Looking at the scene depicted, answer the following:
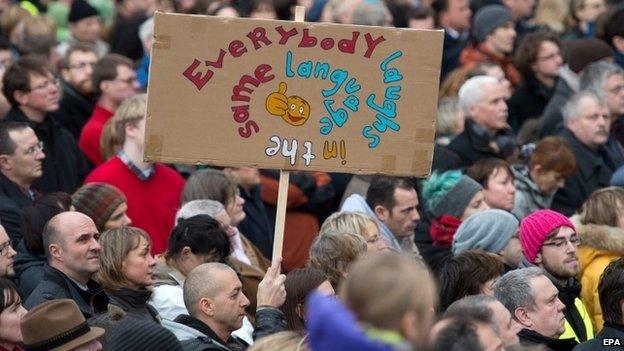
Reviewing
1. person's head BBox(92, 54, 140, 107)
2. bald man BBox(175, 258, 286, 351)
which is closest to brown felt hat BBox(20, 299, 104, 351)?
bald man BBox(175, 258, 286, 351)

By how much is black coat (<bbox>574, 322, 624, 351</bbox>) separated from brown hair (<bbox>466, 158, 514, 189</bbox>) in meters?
3.08

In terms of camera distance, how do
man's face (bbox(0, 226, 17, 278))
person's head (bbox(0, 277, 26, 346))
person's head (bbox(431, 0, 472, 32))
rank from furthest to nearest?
person's head (bbox(431, 0, 472, 32)) → man's face (bbox(0, 226, 17, 278)) → person's head (bbox(0, 277, 26, 346))

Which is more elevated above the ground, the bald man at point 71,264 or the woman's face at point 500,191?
the woman's face at point 500,191

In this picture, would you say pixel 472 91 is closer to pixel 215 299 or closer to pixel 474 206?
pixel 474 206

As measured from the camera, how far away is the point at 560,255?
353 inches

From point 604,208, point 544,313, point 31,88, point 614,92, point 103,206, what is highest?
point 614,92

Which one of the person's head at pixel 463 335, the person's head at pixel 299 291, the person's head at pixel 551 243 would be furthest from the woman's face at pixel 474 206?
the person's head at pixel 463 335

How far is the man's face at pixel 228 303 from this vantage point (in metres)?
7.70

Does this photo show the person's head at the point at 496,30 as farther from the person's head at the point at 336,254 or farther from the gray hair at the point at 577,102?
the person's head at the point at 336,254

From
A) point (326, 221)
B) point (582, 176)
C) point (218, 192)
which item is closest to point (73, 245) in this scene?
point (326, 221)

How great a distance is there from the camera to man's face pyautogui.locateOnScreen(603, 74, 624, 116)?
1295 centimetres

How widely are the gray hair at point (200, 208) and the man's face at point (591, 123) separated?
362cm

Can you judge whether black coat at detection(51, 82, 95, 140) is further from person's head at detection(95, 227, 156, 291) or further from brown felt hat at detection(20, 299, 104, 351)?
brown felt hat at detection(20, 299, 104, 351)

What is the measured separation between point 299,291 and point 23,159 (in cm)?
284
